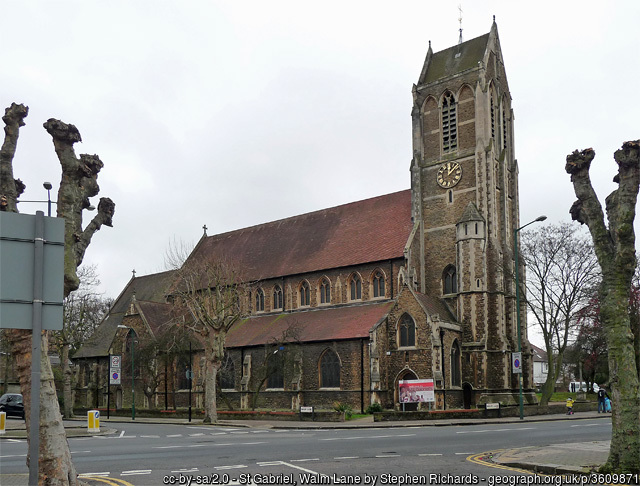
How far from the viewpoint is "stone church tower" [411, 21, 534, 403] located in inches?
1667

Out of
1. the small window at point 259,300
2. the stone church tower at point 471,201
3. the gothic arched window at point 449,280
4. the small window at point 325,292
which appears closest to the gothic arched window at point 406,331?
the stone church tower at point 471,201

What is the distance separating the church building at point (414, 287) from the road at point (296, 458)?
17731 mm

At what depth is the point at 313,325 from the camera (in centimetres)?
4634

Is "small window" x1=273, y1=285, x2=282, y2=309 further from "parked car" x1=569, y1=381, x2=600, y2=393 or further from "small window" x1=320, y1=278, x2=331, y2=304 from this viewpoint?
"parked car" x1=569, y1=381, x2=600, y2=393

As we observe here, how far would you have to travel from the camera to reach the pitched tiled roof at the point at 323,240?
47.6 metres

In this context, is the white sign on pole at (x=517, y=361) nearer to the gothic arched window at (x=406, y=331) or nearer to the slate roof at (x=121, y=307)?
the gothic arched window at (x=406, y=331)

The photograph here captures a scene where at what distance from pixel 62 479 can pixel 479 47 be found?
4451 cm

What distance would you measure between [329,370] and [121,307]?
2726cm

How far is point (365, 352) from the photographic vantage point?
4138 cm

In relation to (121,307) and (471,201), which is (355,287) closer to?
(471,201)

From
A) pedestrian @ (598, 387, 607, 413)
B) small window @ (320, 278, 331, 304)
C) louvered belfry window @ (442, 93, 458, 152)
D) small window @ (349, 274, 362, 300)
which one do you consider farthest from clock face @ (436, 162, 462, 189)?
pedestrian @ (598, 387, 607, 413)

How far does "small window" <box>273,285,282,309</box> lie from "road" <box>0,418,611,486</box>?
28850 millimetres

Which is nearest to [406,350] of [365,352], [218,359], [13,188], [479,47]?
[365,352]

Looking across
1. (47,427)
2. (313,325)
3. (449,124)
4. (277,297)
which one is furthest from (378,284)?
(47,427)
